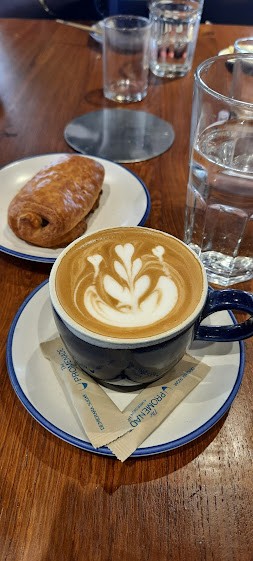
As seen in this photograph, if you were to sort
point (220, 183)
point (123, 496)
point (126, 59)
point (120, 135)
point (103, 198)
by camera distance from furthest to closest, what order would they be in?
1. point (126, 59)
2. point (120, 135)
3. point (103, 198)
4. point (220, 183)
5. point (123, 496)

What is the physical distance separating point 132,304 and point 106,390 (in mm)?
107

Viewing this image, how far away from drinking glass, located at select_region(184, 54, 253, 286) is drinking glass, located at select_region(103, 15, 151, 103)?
0.48 meters

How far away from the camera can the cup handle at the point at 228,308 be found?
0.49 m

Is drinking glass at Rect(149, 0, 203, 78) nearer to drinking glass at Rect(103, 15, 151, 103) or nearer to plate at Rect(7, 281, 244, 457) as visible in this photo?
drinking glass at Rect(103, 15, 151, 103)

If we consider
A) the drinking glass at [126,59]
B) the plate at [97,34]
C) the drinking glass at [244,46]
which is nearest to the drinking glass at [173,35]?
the drinking glass at [126,59]

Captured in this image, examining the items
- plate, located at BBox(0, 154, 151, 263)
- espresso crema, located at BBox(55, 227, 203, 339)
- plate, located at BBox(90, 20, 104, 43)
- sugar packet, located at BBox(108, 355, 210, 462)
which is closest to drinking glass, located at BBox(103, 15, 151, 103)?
plate, located at BBox(90, 20, 104, 43)

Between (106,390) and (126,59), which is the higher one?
(126,59)

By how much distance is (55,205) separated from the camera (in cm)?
72

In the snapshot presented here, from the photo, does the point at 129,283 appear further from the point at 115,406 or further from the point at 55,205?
the point at 55,205

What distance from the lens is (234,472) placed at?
1.53ft

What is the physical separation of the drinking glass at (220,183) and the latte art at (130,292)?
0.66ft

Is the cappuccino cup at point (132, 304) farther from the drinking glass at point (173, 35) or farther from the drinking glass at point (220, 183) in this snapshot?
the drinking glass at point (173, 35)

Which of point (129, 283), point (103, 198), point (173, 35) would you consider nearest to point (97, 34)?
point (173, 35)

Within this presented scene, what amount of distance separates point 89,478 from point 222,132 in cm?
54
